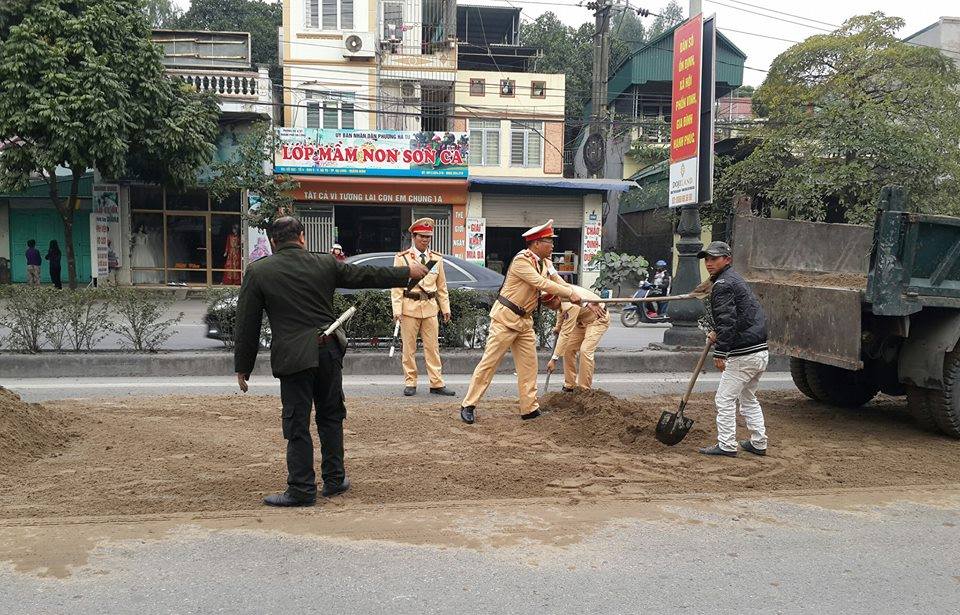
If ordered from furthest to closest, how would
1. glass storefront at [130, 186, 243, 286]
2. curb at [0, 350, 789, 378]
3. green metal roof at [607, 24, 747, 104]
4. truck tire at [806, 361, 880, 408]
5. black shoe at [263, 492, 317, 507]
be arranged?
green metal roof at [607, 24, 747, 104], glass storefront at [130, 186, 243, 286], curb at [0, 350, 789, 378], truck tire at [806, 361, 880, 408], black shoe at [263, 492, 317, 507]

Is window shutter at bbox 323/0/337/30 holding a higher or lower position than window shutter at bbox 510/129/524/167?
higher

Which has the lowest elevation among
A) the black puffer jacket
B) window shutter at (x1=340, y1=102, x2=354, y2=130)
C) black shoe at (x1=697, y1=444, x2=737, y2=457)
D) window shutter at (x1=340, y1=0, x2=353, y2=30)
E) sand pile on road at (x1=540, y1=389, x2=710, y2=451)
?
black shoe at (x1=697, y1=444, x2=737, y2=457)

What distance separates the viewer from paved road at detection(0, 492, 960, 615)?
3404 mm

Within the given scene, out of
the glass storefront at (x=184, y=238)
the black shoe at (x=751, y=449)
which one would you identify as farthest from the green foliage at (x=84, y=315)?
the glass storefront at (x=184, y=238)

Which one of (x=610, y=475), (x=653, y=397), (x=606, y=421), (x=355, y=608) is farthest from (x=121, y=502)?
(x=653, y=397)

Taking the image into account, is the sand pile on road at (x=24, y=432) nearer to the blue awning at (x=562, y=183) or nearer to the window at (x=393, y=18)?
the blue awning at (x=562, y=183)

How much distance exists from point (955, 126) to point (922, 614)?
1935 cm

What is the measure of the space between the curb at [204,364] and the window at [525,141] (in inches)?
653

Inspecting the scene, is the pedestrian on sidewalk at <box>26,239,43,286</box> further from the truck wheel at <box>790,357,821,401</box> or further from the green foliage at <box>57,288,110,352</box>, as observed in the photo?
the truck wheel at <box>790,357,821,401</box>

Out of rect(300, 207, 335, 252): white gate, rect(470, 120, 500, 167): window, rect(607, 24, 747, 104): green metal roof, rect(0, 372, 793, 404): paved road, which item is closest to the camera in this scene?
rect(0, 372, 793, 404): paved road

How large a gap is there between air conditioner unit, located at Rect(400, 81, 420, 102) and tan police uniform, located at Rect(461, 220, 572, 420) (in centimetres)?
1948

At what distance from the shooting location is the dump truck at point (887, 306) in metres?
5.93

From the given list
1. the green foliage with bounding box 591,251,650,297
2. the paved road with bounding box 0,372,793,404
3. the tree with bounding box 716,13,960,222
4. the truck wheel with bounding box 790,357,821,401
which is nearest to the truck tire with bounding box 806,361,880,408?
the truck wheel with bounding box 790,357,821,401

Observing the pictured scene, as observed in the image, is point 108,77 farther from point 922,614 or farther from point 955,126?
point 955,126
